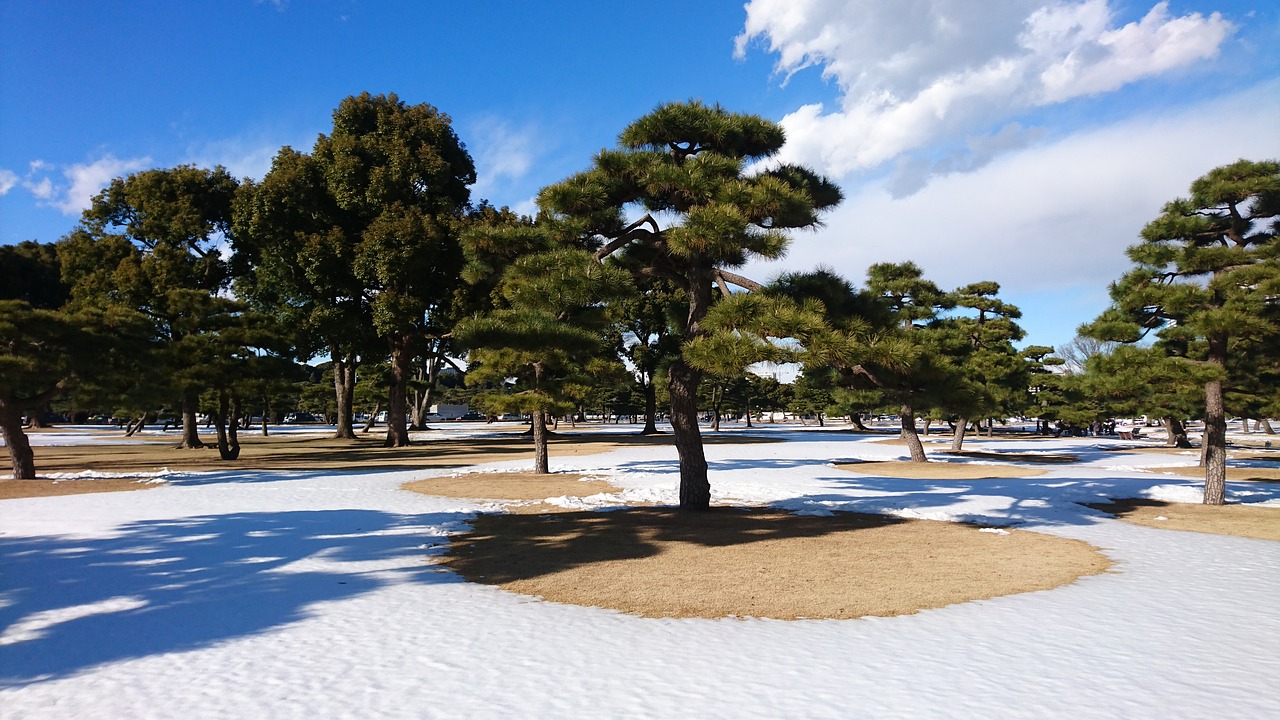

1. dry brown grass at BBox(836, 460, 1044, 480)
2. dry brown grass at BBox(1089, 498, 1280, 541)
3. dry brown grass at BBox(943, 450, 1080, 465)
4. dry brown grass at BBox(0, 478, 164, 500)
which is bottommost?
dry brown grass at BBox(943, 450, 1080, 465)

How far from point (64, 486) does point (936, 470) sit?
23437 mm

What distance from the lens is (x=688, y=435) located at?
1162 centimetres

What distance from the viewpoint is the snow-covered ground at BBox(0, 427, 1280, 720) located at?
412cm

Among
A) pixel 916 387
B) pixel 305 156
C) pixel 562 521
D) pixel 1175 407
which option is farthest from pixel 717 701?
pixel 1175 407

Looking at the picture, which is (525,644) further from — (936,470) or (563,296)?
(936,470)

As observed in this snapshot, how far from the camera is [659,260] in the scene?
36.7 ft

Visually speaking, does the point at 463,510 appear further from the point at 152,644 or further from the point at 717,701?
the point at 717,701

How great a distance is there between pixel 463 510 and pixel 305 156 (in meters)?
22.2

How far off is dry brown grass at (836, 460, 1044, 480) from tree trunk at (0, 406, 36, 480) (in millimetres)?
22088

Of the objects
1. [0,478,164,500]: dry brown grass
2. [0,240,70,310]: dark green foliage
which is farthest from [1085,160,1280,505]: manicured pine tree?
[0,240,70,310]: dark green foliage

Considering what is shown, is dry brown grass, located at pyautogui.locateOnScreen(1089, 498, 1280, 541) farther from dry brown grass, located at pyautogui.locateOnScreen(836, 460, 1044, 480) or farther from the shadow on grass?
dry brown grass, located at pyautogui.locateOnScreen(836, 460, 1044, 480)

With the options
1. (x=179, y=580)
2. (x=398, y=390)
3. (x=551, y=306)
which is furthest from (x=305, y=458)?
(x=551, y=306)

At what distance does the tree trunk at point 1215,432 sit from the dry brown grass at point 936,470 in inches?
218

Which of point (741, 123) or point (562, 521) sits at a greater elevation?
point (741, 123)
